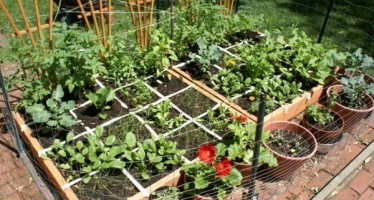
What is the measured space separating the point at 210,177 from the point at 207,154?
7.7 inches

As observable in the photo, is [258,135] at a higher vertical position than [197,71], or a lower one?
higher

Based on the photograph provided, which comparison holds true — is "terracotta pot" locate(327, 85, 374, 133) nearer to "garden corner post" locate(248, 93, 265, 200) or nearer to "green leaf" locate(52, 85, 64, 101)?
"garden corner post" locate(248, 93, 265, 200)

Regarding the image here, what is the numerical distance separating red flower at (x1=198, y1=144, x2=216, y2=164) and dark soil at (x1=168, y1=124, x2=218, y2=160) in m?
0.28

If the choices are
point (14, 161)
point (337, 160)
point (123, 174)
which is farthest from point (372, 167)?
point (14, 161)

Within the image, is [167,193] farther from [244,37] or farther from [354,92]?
[244,37]

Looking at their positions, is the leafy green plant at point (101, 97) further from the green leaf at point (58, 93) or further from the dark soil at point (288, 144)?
the dark soil at point (288, 144)

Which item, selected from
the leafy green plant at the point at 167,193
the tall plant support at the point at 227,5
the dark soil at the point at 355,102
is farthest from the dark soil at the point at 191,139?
the tall plant support at the point at 227,5

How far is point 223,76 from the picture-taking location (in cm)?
416

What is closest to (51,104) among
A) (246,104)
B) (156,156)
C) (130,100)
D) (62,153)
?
(62,153)

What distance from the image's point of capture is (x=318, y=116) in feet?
12.4

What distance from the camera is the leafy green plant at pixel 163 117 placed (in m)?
3.54

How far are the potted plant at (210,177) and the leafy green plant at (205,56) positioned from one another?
1284 millimetres

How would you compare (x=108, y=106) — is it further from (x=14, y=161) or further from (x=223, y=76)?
(x=223, y=76)

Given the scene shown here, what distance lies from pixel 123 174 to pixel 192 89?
4.05 feet
